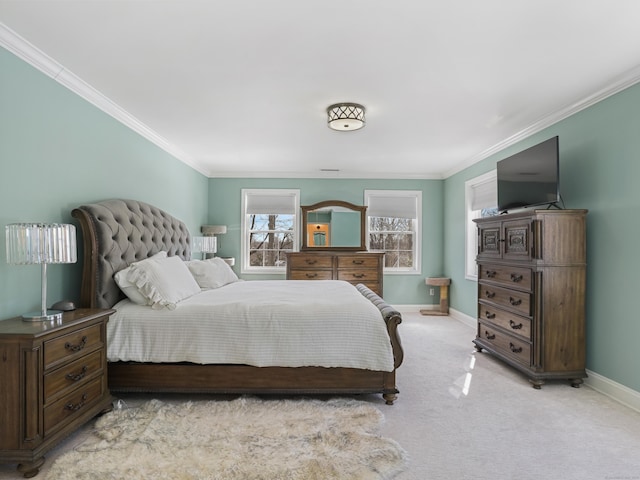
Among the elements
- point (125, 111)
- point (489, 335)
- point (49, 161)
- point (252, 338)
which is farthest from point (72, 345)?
point (489, 335)

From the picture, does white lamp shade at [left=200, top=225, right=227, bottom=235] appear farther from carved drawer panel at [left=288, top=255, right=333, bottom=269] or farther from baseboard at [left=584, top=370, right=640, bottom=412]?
baseboard at [left=584, top=370, right=640, bottom=412]

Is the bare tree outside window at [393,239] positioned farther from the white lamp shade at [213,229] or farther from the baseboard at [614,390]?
the baseboard at [614,390]

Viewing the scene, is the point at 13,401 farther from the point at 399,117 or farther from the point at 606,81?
the point at 606,81

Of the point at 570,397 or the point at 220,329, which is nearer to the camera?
the point at 220,329

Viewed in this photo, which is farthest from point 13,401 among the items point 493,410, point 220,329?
point 493,410

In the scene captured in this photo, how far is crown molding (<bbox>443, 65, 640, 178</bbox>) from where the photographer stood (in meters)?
2.65

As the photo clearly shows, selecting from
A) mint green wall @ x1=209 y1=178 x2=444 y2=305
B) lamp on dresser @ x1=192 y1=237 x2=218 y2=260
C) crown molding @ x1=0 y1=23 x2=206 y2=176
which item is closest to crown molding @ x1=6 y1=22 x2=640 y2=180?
crown molding @ x1=0 y1=23 x2=206 y2=176

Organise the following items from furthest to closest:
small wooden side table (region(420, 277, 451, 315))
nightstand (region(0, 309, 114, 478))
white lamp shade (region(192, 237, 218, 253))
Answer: small wooden side table (region(420, 277, 451, 315)) → white lamp shade (region(192, 237, 218, 253)) → nightstand (region(0, 309, 114, 478))

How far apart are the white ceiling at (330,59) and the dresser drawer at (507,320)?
6.21ft

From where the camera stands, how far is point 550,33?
212cm

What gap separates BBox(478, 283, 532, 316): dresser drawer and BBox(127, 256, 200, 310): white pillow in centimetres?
286

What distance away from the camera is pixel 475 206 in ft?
17.1

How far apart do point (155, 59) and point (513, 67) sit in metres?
2.46

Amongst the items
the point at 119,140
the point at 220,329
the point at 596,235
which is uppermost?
the point at 119,140
